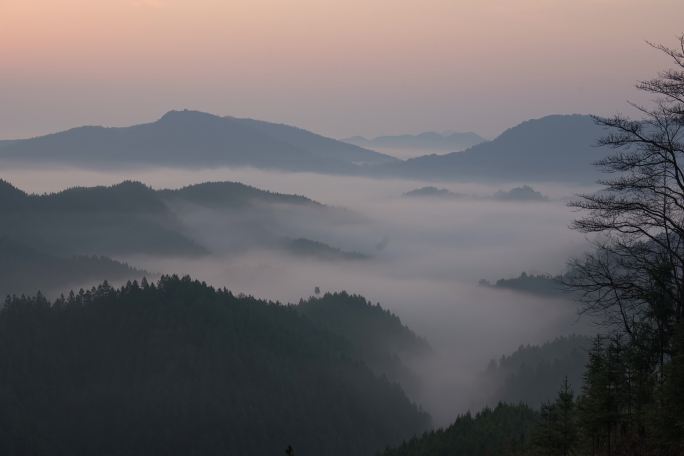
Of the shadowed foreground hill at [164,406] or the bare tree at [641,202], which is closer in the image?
the bare tree at [641,202]

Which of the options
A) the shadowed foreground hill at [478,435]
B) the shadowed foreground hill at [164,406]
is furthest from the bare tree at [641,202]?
the shadowed foreground hill at [164,406]

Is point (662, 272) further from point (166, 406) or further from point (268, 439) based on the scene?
point (166, 406)

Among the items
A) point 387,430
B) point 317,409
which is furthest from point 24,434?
point 387,430

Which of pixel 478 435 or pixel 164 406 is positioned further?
pixel 164 406

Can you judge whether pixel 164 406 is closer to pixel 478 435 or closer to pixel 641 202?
pixel 478 435

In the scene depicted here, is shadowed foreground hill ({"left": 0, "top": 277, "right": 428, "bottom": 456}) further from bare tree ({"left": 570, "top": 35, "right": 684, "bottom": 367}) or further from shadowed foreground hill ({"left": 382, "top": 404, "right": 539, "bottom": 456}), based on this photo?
bare tree ({"left": 570, "top": 35, "right": 684, "bottom": 367})

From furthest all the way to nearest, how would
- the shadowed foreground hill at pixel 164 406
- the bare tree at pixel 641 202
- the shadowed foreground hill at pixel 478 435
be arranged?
the shadowed foreground hill at pixel 164 406 < the shadowed foreground hill at pixel 478 435 < the bare tree at pixel 641 202

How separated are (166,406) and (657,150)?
171m

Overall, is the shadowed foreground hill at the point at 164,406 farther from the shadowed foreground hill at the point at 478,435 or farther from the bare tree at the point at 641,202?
the bare tree at the point at 641,202

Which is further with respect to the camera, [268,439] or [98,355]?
[98,355]

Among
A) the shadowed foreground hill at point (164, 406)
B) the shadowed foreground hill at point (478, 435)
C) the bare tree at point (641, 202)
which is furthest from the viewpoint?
the shadowed foreground hill at point (164, 406)

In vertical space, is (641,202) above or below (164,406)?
above

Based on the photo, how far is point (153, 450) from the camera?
163m

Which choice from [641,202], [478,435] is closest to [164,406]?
[478,435]
